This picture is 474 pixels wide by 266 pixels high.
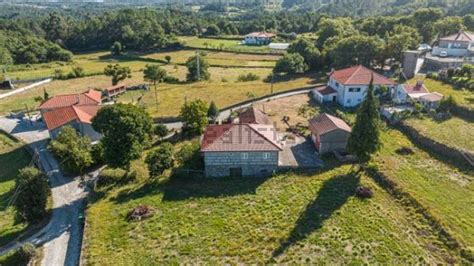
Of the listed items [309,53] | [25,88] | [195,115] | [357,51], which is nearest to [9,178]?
[195,115]

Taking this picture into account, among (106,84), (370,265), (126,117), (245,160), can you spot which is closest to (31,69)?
(106,84)

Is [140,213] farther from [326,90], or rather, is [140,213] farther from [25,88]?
[25,88]

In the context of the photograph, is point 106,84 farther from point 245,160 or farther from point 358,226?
point 358,226

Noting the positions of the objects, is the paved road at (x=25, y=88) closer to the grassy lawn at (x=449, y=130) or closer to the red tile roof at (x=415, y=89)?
the grassy lawn at (x=449, y=130)

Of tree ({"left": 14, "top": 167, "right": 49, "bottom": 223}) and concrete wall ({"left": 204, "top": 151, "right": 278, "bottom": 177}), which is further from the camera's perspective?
concrete wall ({"left": 204, "top": 151, "right": 278, "bottom": 177})

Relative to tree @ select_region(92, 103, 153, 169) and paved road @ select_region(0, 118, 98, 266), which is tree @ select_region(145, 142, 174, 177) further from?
paved road @ select_region(0, 118, 98, 266)

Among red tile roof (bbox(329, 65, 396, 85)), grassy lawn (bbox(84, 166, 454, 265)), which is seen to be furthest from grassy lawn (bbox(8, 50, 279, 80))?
grassy lawn (bbox(84, 166, 454, 265))

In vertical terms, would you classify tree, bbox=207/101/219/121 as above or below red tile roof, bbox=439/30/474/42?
below

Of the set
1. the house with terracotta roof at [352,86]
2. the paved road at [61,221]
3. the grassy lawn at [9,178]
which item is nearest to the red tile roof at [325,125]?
the house with terracotta roof at [352,86]
